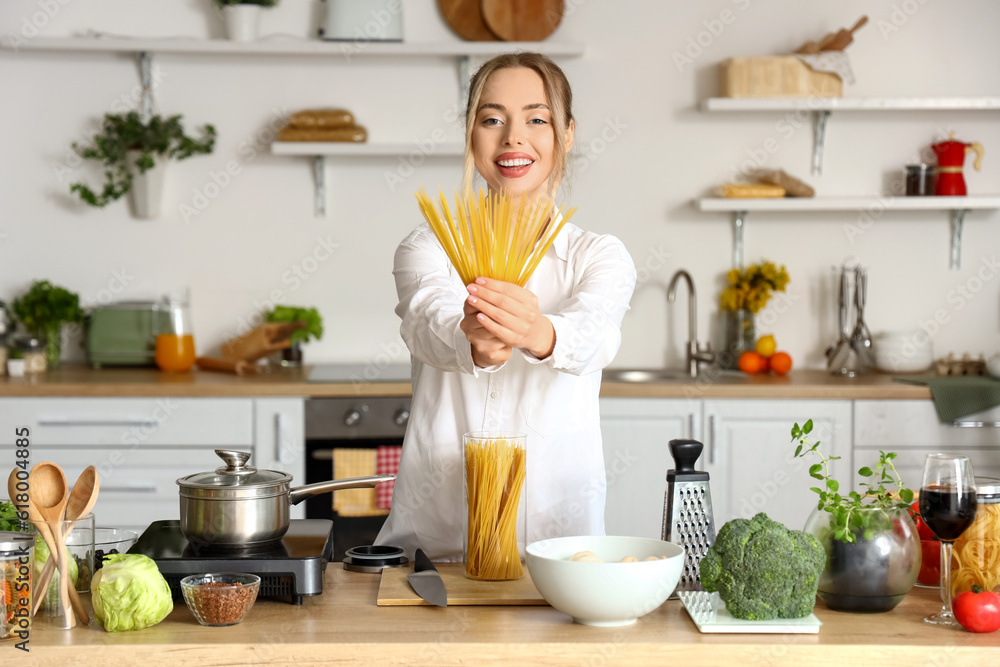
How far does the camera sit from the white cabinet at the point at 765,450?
313 centimetres

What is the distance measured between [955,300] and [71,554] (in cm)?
342

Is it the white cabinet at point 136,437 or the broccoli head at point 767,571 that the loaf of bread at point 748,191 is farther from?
the broccoli head at point 767,571

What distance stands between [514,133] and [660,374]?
2179 millimetres

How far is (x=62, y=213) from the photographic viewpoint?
3.65 metres

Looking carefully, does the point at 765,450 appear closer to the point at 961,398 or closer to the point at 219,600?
the point at 961,398

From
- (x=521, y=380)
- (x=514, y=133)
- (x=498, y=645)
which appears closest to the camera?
(x=498, y=645)

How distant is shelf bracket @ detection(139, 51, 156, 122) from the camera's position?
358 cm

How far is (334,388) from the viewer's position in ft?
10.1

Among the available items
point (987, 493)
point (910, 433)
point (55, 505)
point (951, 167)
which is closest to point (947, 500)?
point (987, 493)

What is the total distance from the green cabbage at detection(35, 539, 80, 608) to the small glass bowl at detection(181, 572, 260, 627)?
0.48ft

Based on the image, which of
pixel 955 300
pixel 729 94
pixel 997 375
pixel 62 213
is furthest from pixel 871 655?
pixel 62 213

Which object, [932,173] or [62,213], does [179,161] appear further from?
[932,173]

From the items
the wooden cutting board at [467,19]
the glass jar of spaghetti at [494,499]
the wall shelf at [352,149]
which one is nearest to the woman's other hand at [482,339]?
the glass jar of spaghetti at [494,499]

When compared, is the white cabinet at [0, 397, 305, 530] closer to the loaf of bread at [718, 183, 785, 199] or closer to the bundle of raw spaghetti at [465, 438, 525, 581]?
the loaf of bread at [718, 183, 785, 199]
